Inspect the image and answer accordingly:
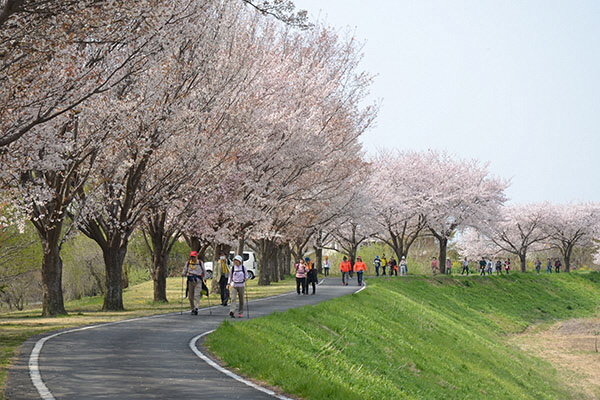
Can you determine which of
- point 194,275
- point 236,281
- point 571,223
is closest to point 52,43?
point 236,281

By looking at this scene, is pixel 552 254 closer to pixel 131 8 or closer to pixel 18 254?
pixel 18 254

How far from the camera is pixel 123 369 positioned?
12.5 m

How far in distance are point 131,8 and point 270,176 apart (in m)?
24.3

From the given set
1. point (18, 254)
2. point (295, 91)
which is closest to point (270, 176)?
point (295, 91)

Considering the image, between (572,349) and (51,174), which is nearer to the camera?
(51,174)

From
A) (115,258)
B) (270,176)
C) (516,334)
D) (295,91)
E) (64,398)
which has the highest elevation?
(295,91)

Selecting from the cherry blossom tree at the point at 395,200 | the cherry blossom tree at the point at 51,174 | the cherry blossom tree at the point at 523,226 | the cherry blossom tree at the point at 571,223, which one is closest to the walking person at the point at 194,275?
the cherry blossom tree at the point at 51,174

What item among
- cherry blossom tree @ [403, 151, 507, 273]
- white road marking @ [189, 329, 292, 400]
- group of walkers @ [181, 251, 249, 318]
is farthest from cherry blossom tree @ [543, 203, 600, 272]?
white road marking @ [189, 329, 292, 400]

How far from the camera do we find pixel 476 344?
31.4 m

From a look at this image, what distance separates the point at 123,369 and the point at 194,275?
10.8 metres

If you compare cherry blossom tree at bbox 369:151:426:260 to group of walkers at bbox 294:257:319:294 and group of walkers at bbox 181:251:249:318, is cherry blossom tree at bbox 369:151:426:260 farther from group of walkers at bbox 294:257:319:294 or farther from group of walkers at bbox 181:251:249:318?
group of walkers at bbox 181:251:249:318

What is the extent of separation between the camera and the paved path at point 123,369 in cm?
1053

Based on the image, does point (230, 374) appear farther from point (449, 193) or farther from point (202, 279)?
point (449, 193)

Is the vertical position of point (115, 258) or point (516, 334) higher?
point (115, 258)
